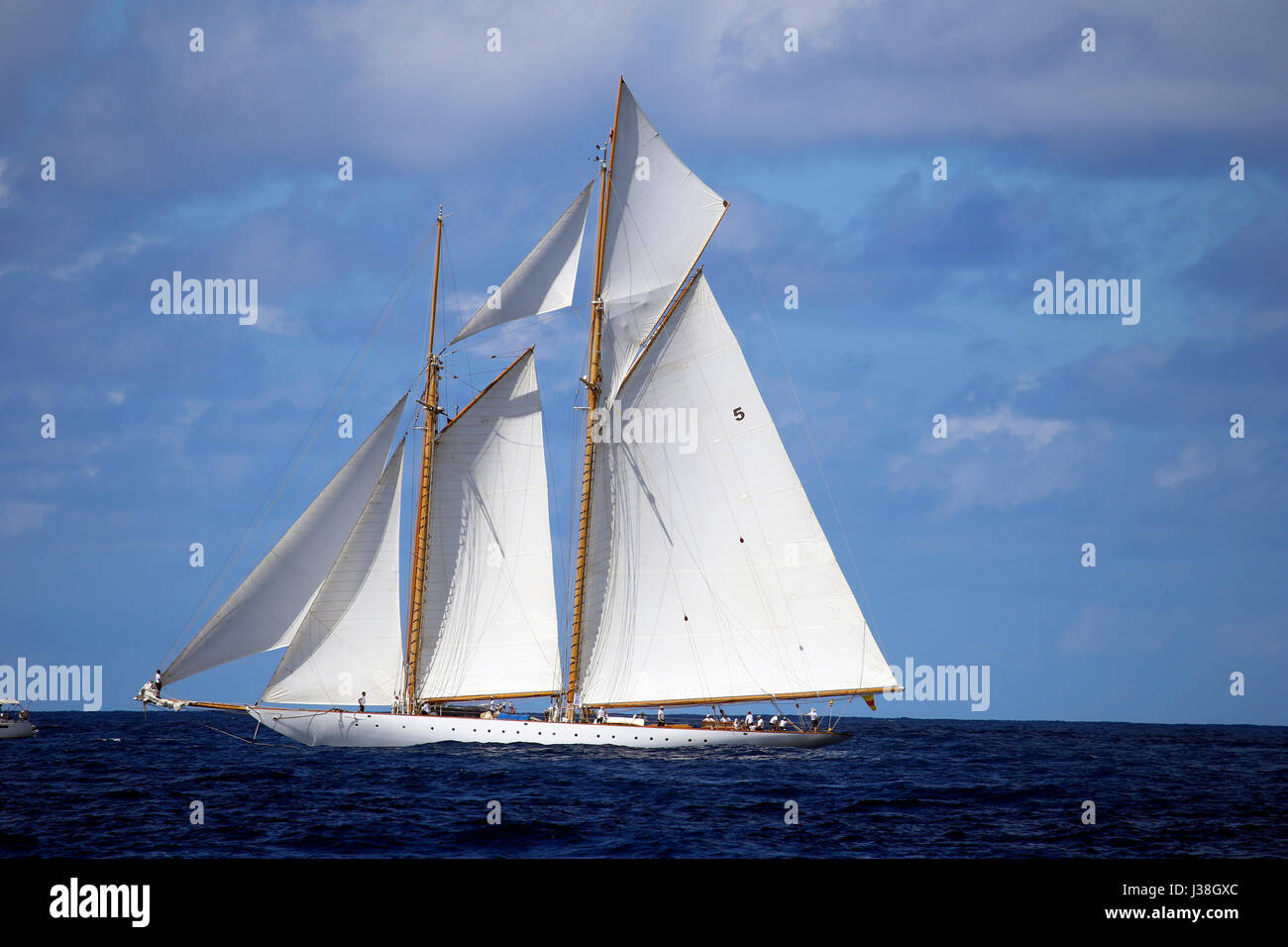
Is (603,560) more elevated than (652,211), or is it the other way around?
(652,211)

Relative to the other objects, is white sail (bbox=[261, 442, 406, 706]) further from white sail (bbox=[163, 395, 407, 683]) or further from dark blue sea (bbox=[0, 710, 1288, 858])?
dark blue sea (bbox=[0, 710, 1288, 858])

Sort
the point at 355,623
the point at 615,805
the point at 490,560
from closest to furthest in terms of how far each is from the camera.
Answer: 1. the point at 615,805
2. the point at 355,623
3. the point at 490,560

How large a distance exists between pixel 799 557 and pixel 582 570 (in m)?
9.83

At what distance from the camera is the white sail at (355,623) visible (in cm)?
5134

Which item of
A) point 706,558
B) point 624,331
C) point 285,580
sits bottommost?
point 285,580

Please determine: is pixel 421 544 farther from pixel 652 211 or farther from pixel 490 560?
pixel 652 211

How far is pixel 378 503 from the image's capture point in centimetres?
5228

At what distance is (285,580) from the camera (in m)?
50.3

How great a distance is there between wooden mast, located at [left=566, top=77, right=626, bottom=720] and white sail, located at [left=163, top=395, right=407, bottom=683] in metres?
9.73

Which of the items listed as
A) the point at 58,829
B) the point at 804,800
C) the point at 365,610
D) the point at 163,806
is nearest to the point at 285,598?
the point at 365,610

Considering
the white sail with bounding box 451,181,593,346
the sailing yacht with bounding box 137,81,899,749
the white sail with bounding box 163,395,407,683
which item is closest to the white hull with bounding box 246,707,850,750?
the sailing yacht with bounding box 137,81,899,749

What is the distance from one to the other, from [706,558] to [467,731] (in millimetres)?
12731

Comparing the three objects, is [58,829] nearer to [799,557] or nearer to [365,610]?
[365,610]

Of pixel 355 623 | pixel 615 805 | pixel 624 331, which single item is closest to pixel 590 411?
pixel 624 331
